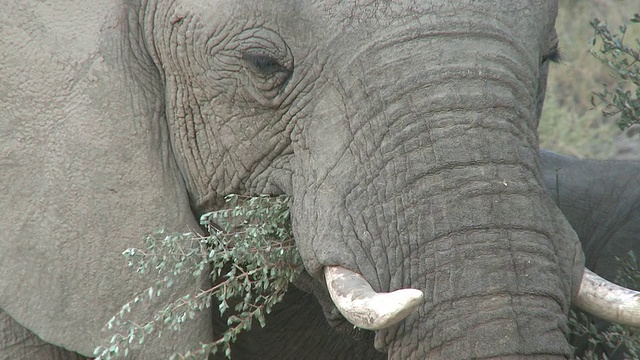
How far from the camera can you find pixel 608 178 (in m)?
5.48

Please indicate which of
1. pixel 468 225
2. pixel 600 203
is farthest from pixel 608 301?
pixel 600 203

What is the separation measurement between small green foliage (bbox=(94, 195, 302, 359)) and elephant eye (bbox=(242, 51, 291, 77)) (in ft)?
1.24

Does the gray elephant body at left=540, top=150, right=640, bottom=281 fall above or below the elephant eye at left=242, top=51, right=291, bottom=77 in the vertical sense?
below

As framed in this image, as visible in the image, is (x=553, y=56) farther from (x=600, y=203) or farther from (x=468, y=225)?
(x=600, y=203)

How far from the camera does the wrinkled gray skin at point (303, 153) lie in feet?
10.0

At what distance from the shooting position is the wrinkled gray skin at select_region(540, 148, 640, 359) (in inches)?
202

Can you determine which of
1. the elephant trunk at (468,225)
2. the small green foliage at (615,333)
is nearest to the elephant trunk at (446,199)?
the elephant trunk at (468,225)

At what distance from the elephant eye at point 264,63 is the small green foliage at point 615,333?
1.32m

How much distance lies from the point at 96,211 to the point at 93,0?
630mm

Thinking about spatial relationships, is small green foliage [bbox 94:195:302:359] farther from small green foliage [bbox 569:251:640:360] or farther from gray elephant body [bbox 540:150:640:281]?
gray elephant body [bbox 540:150:640:281]

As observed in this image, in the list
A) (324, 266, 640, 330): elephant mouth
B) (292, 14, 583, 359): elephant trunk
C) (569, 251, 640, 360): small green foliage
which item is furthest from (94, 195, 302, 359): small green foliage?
(569, 251, 640, 360): small green foliage

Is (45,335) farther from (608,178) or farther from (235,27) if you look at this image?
(608,178)

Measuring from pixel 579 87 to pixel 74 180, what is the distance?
17.8ft

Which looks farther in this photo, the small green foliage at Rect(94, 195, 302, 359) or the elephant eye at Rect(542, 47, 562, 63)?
the elephant eye at Rect(542, 47, 562, 63)
